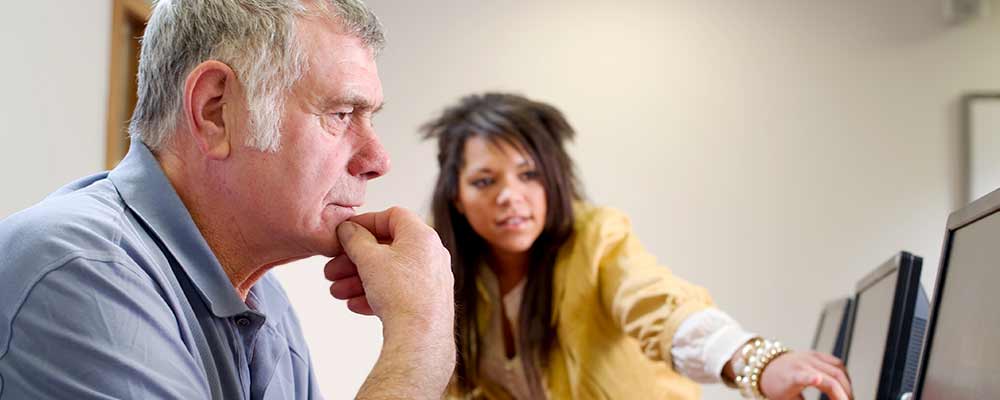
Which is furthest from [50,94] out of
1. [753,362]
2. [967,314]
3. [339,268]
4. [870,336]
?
[967,314]

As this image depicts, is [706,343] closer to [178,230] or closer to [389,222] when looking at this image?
[389,222]

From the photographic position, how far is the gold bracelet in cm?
153

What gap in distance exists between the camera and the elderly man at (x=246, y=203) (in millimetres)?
824

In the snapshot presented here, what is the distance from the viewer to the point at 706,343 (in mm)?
1679

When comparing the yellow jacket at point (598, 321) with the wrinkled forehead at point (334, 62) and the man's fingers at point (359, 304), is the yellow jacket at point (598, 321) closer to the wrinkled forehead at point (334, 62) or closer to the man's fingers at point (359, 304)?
the man's fingers at point (359, 304)

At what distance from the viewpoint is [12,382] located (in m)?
0.71

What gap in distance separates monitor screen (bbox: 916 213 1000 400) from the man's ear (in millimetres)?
674

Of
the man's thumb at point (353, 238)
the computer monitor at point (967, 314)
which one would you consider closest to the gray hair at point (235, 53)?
the man's thumb at point (353, 238)

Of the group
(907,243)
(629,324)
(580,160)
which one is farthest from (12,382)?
(907,243)

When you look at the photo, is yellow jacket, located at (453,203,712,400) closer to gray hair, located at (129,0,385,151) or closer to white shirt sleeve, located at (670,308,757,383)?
white shirt sleeve, located at (670,308,757,383)

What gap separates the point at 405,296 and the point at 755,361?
32.4 inches

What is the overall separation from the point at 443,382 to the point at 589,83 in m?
3.01

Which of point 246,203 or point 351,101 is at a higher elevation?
point 351,101

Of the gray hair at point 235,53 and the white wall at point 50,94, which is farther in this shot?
the white wall at point 50,94
